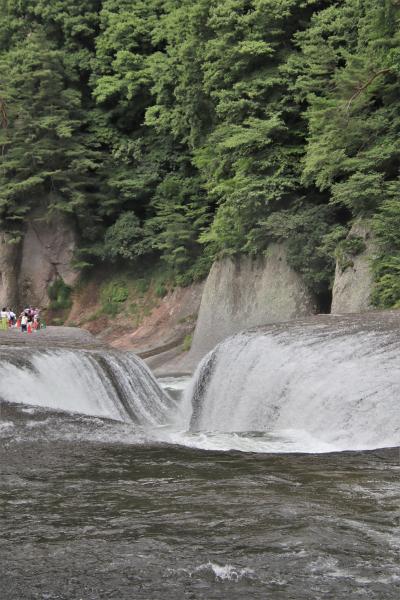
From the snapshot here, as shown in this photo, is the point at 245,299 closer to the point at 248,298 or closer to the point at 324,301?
the point at 248,298

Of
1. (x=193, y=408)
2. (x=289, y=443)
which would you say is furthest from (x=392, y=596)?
(x=193, y=408)

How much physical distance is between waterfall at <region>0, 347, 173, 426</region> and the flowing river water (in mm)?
41

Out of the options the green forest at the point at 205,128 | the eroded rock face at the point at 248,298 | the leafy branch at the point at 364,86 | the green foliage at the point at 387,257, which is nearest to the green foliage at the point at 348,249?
the green forest at the point at 205,128

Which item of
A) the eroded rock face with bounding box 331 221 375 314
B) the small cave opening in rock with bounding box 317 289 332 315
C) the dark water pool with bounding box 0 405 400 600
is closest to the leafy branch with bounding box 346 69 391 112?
the eroded rock face with bounding box 331 221 375 314

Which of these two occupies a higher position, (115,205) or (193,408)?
(115,205)

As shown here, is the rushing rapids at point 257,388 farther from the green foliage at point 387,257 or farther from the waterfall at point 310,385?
the green foliage at point 387,257

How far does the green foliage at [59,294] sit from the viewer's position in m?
35.3

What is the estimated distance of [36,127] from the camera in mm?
33531

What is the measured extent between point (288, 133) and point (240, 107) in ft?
5.85

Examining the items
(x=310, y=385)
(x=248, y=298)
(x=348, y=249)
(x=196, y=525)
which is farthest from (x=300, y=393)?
(x=248, y=298)

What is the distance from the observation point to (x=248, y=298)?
25.5 m

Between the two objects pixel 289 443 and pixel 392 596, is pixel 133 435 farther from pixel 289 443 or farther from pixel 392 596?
pixel 392 596

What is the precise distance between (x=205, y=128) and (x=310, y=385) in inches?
728

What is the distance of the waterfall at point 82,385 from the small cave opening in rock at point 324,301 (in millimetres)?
7565
